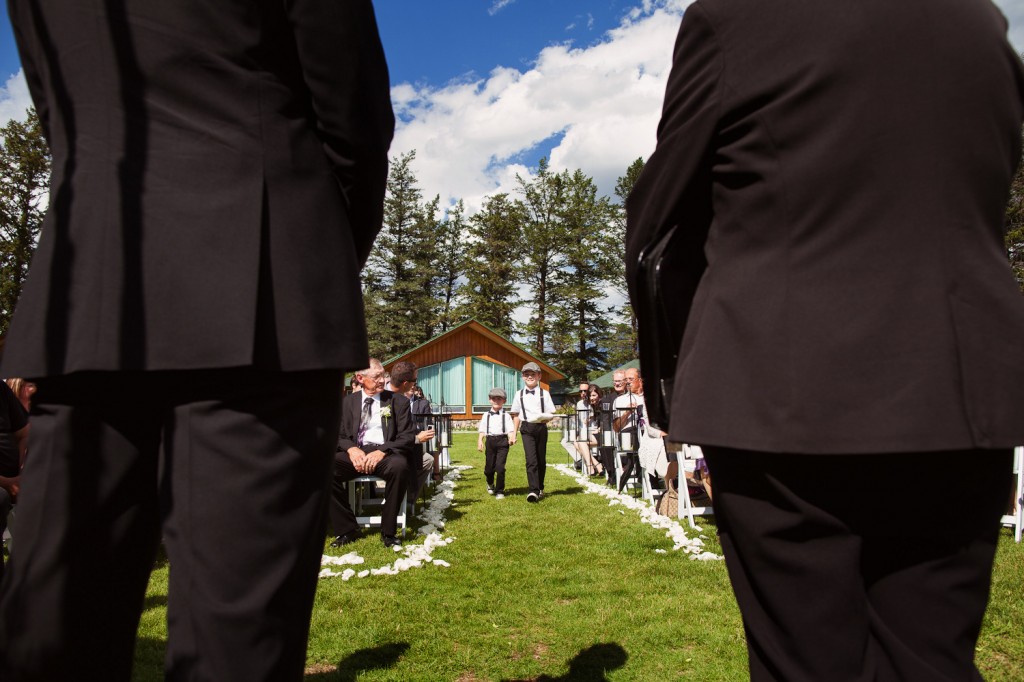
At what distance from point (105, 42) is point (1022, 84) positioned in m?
1.76

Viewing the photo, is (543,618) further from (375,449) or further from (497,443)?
(497,443)

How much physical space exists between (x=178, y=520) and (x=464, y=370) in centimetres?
3603

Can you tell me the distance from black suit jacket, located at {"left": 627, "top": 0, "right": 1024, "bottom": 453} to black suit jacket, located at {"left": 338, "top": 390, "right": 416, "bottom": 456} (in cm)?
658

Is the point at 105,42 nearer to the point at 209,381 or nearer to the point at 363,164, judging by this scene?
the point at 363,164

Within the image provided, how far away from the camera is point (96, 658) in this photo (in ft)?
4.31

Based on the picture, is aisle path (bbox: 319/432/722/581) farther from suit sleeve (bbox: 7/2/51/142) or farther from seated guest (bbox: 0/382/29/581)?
suit sleeve (bbox: 7/2/51/142)

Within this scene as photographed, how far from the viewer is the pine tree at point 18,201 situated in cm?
2697

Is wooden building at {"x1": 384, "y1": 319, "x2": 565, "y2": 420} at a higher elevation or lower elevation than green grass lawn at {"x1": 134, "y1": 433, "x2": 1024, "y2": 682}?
higher

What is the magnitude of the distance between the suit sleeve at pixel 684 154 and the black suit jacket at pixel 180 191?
0.64 meters

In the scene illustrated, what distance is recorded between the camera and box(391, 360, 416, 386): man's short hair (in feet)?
29.3

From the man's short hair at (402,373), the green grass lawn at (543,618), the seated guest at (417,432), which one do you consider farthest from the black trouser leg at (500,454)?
the green grass lawn at (543,618)

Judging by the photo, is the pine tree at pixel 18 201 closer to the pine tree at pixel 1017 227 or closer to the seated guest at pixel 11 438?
the seated guest at pixel 11 438

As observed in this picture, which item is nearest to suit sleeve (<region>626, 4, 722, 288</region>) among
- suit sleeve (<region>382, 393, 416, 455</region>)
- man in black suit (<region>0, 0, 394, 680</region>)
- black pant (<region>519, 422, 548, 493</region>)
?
man in black suit (<region>0, 0, 394, 680</region>)

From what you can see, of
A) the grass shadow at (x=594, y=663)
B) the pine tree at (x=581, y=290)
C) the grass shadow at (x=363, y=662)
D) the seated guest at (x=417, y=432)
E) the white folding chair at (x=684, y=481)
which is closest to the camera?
the grass shadow at (x=594, y=663)
